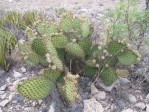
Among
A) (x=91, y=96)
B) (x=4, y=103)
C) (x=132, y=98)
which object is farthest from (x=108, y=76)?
(x=4, y=103)

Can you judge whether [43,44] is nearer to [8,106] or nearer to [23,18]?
[8,106]

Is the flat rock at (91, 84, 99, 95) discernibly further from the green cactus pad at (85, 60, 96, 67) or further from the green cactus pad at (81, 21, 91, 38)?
the green cactus pad at (81, 21, 91, 38)

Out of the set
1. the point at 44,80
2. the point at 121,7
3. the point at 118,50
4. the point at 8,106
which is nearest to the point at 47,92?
the point at 44,80

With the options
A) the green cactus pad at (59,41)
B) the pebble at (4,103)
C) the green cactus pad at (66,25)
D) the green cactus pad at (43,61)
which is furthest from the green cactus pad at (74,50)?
the pebble at (4,103)

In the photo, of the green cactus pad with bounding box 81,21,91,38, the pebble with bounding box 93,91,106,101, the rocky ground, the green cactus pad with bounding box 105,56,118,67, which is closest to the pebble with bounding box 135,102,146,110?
the rocky ground

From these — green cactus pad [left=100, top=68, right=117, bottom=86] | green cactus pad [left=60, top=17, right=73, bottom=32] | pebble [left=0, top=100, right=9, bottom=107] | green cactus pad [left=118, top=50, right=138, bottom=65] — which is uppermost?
green cactus pad [left=60, top=17, right=73, bottom=32]

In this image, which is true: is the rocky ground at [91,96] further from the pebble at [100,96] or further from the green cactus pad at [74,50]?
the green cactus pad at [74,50]
